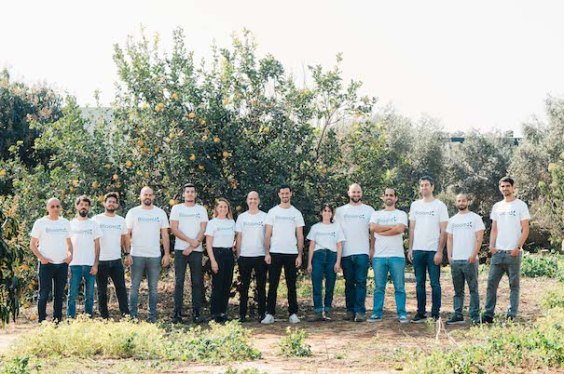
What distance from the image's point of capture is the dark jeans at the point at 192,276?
10.9m

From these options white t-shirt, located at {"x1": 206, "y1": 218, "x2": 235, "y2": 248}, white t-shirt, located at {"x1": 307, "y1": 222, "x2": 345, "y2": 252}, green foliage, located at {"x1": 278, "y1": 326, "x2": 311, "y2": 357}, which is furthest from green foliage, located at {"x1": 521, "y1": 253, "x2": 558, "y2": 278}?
green foliage, located at {"x1": 278, "y1": 326, "x2": 311, "y2": 357}

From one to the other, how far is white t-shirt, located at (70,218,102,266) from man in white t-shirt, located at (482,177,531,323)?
5.40m

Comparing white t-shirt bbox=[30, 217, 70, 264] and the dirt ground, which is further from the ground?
→ white t-shirt bbox=[30, 217, 70, 264]

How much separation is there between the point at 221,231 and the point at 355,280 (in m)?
2.08

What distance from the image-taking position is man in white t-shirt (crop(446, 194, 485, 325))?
10289 mm

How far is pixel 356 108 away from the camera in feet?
40.7

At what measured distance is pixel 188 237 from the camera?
35.4ft

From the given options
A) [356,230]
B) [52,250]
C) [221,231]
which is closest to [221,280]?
[221,231]

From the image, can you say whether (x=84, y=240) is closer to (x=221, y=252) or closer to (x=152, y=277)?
(x=152, y=277)

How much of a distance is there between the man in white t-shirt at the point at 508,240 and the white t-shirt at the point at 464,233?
0.28m

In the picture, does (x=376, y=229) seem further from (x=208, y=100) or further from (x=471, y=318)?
(x=208, y=100)

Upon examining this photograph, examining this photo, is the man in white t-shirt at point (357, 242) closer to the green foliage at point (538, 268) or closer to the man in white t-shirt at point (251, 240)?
the man in white t-shirt at point (251, 240)

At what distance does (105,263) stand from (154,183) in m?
1.81

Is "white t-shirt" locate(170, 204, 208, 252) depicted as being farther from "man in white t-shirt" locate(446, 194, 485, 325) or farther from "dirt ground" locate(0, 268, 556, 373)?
"man in white t-shirt" locate(446, 194, 485, 325)
